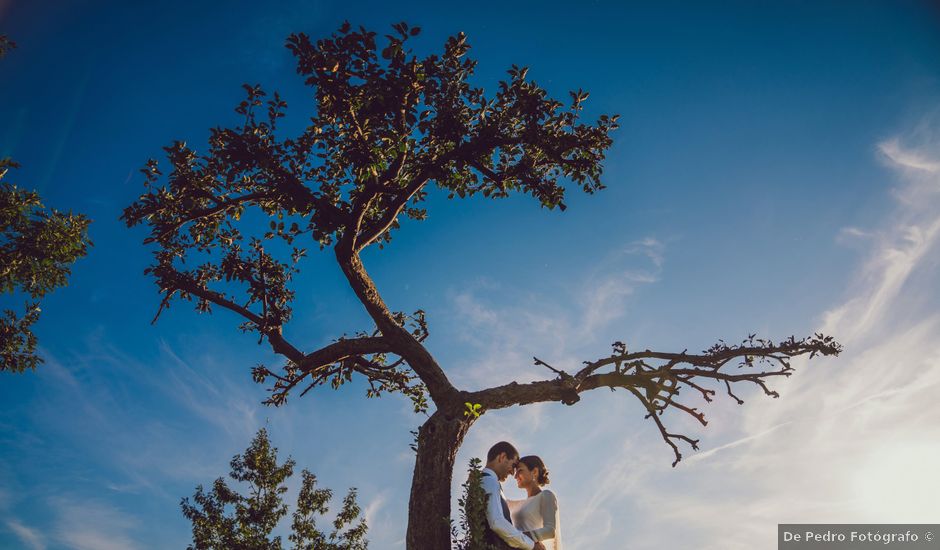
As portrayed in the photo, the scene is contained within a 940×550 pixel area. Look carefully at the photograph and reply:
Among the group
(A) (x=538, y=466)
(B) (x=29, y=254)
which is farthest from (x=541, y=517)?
(B) (x=29, y=254)

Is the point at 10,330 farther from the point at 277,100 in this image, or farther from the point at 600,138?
the point at 600,138

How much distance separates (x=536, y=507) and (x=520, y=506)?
1.29 feet

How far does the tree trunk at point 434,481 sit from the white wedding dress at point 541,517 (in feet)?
3.61

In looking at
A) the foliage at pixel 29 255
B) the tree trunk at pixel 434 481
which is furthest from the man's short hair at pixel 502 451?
the foliage at pixel 29 255

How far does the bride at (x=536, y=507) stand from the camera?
262 inches

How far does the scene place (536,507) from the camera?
7117 mm

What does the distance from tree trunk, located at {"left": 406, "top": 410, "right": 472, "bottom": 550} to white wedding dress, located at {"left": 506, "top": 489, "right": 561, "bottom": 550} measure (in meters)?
1.10

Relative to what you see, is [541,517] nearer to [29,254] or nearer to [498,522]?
[498,522]

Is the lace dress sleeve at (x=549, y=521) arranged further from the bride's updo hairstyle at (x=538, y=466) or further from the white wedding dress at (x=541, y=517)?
the bride's updo hairstyle at (x=538, y=466)

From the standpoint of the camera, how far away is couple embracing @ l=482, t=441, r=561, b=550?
19.5 feet

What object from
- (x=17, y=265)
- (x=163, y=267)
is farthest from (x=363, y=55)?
(x=17, y=265)

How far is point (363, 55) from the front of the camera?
8016mm

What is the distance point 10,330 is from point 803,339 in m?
21.6

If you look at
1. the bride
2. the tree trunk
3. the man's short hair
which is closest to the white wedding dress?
the bride
